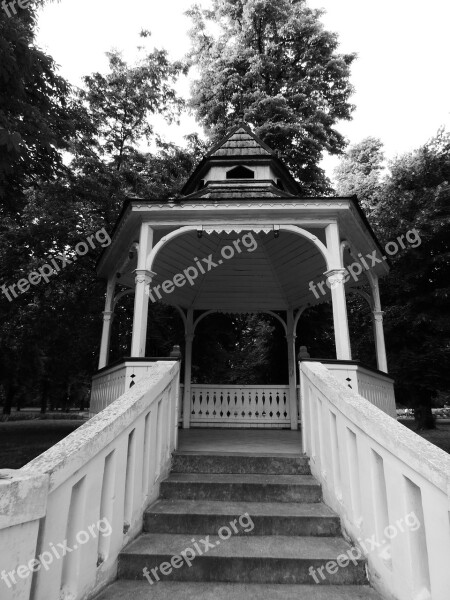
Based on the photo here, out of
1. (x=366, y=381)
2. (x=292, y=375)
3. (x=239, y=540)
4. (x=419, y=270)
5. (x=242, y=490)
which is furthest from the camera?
(x=419, y=270)

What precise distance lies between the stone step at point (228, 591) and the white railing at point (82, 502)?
172 mm

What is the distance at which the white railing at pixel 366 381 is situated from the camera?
4.79 meters

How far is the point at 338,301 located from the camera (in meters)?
5.24

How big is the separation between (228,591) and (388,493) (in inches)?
47.1

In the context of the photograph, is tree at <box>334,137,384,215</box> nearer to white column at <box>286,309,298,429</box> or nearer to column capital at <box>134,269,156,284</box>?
white column at <box>286,309,298,429</box>

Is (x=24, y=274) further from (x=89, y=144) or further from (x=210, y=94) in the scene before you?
(x=210, y=94)

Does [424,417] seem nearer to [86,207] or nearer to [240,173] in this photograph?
[240,173]

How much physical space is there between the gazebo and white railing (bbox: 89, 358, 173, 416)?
17mm

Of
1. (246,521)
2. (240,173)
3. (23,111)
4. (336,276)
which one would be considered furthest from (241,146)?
(246,521)

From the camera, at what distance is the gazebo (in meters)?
5.43

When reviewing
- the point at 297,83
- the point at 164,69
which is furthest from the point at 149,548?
the point at 297,83

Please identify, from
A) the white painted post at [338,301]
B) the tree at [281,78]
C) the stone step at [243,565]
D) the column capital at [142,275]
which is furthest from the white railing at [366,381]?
the tree at [281,78]

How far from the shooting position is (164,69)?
15.1 metres

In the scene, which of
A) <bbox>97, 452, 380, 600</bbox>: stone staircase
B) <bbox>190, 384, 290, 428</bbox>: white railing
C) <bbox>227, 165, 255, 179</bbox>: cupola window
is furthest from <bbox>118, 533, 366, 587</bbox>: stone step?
<bbox>227, 165, 255, 179</bbox>: cupola window
